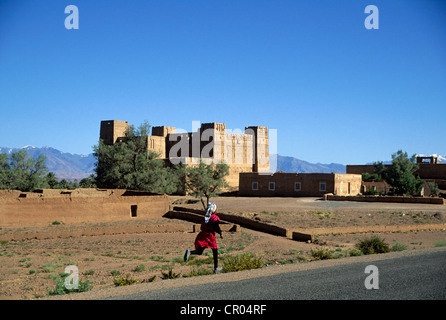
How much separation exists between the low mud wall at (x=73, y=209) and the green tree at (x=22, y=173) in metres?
9.12

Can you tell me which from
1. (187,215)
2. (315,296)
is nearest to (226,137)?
(187,215)

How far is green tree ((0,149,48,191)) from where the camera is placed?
36312 millimetres

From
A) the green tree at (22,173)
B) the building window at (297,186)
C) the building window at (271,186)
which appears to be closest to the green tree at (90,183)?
the green tree at (22,173)

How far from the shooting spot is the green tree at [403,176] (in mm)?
45125

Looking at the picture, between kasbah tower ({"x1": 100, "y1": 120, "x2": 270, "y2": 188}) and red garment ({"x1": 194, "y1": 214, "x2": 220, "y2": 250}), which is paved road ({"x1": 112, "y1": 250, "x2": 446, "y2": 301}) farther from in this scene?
kasbah tower ({"x1": 100, "y1": 120, "x2": 270, "y2": 188})

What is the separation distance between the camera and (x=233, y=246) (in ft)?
62.6

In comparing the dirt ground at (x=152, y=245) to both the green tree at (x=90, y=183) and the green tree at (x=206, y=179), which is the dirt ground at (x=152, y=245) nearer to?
the green tree at (x=206, y=179)

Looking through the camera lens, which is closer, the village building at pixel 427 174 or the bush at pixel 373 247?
the bush at pixel 373 247

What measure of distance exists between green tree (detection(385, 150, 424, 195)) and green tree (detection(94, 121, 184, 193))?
23.2 meters

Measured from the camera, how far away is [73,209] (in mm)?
25531

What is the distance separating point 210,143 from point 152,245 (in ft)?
157

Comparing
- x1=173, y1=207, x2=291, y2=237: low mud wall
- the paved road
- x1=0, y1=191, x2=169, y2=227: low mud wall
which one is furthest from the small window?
the paved road
